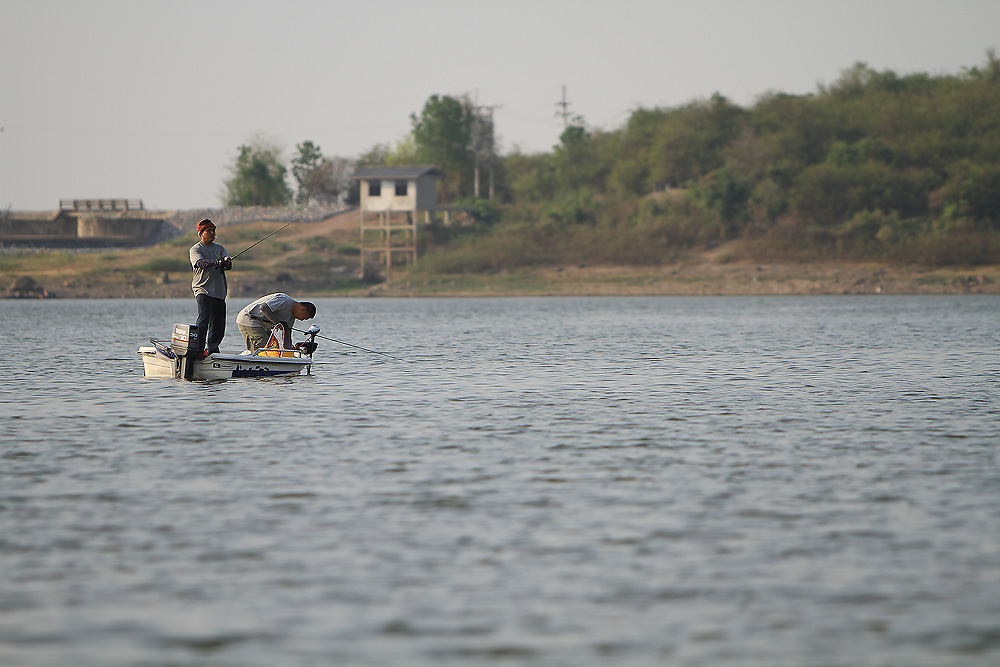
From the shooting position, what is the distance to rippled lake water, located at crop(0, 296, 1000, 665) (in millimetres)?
6992

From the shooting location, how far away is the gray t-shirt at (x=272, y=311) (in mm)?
21562

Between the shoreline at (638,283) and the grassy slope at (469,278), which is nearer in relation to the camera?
the shoreline at (638,283)

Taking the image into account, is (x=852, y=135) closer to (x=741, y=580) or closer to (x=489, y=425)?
(x=489, y=425)

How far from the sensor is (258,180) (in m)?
122

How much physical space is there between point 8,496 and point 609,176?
96781mm

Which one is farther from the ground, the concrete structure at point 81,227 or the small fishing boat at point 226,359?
the concrete structure at point 81,227

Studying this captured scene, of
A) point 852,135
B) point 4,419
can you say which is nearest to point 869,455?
point 4,419

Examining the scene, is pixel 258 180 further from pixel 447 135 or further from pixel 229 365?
pixel 229 365

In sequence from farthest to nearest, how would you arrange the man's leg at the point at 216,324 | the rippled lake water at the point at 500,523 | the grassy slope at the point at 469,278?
the grassy slope at the point at 469,278 < the man's leg at the point at 216,324 < the rippled lake water at the point at 500,523

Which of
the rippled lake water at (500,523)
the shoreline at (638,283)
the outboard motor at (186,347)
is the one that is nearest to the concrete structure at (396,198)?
the shoreline at (638,283)

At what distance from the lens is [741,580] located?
26.5ft

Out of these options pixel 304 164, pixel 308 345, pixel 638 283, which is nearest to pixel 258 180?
pixel 304 164

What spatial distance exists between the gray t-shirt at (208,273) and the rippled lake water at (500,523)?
6.27ft

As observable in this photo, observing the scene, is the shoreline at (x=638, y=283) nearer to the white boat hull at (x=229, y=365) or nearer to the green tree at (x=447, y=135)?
the green tree at (x=447, y=135)
